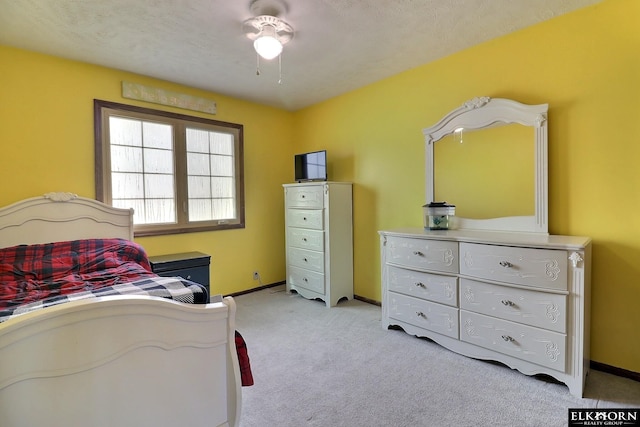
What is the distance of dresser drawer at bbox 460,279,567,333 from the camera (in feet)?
6.21

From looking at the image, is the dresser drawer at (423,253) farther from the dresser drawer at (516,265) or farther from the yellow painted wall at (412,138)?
the yellow painted wall at (412,138)

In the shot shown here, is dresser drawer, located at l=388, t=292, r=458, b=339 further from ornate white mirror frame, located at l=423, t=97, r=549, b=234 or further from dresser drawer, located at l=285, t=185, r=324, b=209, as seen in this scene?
dresser drawer, located at l=285, t=185, r=324, b=209

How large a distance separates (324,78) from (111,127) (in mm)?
2154

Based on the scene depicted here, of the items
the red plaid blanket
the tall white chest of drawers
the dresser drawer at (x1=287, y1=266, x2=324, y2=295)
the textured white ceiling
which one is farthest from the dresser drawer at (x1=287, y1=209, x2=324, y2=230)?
the red plaid blanket

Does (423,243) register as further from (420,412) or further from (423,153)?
(420,412)

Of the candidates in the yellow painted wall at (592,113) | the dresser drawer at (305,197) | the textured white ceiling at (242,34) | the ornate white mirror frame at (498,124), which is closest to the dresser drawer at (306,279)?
the dresser drawer at (305,197)

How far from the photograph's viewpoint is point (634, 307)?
1984 millimetres

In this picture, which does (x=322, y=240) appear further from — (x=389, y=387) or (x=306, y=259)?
(x=389, y=387)

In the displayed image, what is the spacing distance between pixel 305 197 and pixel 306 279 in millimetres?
976

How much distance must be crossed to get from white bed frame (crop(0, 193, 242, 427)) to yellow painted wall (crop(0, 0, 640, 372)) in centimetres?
228

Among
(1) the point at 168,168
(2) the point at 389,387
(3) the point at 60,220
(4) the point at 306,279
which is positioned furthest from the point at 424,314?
(3) the point at 60,220

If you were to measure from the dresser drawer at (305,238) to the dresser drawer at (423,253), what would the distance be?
0.95 meters

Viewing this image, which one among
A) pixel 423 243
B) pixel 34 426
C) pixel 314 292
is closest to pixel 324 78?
pixel 423 243
